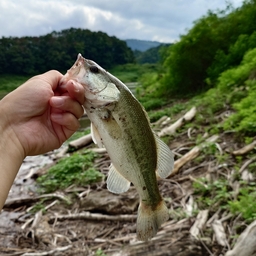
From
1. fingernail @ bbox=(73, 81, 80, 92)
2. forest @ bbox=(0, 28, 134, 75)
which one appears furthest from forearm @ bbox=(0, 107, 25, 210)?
forest @ bbox=(0, 28, 134, 75)

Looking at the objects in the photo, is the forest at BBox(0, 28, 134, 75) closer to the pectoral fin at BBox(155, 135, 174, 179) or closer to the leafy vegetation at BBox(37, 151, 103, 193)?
the leafy vegetation at BBox(37, 151, 103, 193)

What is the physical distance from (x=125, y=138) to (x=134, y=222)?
4.13 m

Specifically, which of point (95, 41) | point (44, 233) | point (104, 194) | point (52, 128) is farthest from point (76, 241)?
point (95, 41)

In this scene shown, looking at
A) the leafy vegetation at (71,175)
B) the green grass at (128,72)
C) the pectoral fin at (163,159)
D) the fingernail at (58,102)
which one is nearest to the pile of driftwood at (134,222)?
the leafy vegetation at (71,175)

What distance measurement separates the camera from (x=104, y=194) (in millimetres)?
6902

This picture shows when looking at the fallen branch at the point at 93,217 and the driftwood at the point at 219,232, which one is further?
the fallen branch at the point at 93,217

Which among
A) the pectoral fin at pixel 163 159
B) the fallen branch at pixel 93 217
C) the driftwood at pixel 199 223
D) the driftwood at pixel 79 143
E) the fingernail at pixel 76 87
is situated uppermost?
the fingernail at pixel 76 87

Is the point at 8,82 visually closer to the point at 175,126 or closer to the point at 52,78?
the point at 175,126

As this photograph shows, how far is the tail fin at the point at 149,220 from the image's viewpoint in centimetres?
211

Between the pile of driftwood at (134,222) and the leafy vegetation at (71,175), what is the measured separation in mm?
349

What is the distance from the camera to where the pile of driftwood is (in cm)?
419

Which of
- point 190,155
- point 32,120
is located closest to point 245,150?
point 190,155

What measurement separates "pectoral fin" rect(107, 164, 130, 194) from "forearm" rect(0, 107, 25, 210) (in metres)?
0.60

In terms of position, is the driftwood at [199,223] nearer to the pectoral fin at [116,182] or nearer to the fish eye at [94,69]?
the pectoral fin at [116,182]
